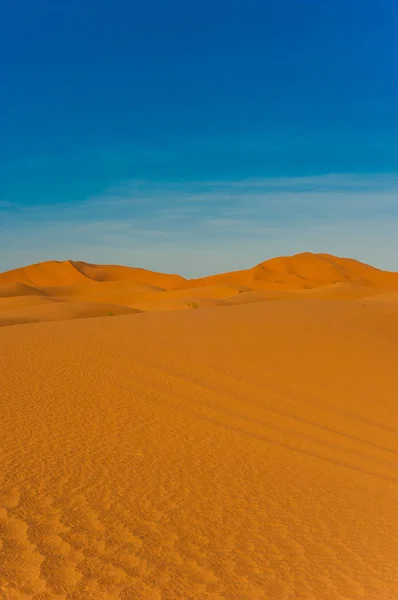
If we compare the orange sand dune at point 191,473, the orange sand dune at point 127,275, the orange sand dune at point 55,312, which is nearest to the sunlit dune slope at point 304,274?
the orange sand dune at point 127,275

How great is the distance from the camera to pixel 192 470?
20.3 ft

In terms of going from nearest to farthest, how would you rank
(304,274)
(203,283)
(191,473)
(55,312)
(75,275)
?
(191,473)
(55,312)
(304,274)
(203,283)
(75,275)

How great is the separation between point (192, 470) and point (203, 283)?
81437 mm

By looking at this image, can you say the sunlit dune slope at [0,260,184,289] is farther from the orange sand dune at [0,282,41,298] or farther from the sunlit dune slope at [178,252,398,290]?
the orange sand dune at [0,282,41,298]

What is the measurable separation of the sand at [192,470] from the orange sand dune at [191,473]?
2cm

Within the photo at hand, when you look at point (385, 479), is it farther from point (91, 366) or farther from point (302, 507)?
point (91, 366)

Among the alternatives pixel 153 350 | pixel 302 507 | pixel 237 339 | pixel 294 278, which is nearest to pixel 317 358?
pixel 237 339

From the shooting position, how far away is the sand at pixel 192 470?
4.03m

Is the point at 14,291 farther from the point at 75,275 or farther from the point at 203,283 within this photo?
the point at 75,275

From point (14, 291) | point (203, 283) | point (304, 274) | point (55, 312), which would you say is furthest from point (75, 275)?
point (55, 312)

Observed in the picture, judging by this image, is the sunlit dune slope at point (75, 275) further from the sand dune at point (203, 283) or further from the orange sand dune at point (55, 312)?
the orange sand dune at point (55, 312)

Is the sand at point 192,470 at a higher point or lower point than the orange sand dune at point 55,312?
lower

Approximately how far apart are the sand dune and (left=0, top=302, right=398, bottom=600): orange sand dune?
27265mm

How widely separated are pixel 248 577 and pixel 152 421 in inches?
154
